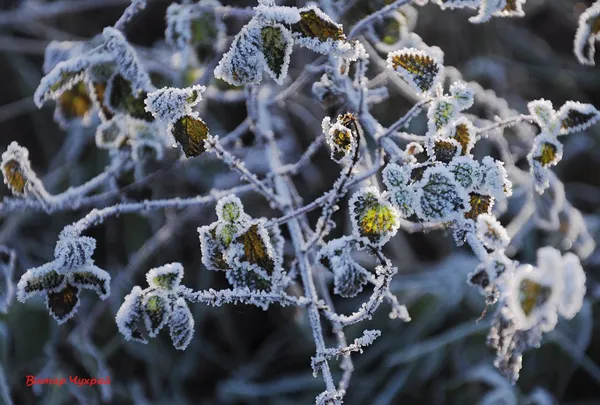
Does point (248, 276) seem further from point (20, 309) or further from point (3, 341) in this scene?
point (20, 309)

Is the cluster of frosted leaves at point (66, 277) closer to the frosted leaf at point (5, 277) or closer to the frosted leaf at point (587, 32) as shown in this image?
the frosted leaf at point (5, 277)

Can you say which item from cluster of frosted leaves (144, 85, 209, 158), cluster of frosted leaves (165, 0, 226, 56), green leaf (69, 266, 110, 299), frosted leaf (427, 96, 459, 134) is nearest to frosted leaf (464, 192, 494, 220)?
frosted leaf (427, 96, 459, 134)

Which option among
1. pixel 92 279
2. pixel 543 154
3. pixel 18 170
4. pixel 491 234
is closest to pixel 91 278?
pixel 92 279

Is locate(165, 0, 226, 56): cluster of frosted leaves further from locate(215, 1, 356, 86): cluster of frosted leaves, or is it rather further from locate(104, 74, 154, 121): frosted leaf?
locate(215, 1, 356, 86): cluster of frosted leaves

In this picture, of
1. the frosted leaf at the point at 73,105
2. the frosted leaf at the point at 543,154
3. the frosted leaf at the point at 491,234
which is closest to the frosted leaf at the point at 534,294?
the frosted leaf at the point at 491,234

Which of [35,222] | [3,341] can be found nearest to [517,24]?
[35,222]

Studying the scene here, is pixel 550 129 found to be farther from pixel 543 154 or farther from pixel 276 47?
pixel 276 47

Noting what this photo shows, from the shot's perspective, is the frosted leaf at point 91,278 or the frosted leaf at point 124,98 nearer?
the frosted leaf at point 91,278
